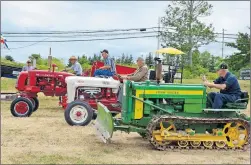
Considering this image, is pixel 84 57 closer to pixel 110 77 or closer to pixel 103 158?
pixel 110 77

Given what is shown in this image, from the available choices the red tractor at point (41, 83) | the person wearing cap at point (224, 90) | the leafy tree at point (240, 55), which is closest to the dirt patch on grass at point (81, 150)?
the person wearing cap at point (224, 90)

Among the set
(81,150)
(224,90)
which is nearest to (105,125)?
(81,150)

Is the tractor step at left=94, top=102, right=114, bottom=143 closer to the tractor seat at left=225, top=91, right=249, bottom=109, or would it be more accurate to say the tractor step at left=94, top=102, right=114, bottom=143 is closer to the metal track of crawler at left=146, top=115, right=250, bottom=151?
the metal track of crawler at left=146, top=115, right=250, bottom=151

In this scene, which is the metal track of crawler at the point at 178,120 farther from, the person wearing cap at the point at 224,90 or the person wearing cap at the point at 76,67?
the person wearing cap at the point at 76,67

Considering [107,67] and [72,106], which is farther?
[107,67]

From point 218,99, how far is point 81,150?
255 cm

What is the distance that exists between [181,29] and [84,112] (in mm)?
32941

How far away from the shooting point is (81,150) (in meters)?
7.50

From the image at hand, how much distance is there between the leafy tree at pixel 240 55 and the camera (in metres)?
34.0

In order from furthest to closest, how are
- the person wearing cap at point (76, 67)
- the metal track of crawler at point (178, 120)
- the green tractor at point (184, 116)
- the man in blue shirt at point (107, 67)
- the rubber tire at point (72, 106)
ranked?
the person wearing cap at point (76, 67) → the man in blue shirt at point (107, 67) → the rubber tire at point (72, 106) → the green tractor at point (184, 116) → the metal track of crawler at point (178, 120)

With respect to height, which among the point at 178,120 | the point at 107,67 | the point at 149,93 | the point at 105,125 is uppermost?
the point at 107,67

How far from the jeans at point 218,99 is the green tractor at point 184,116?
9 centimetres

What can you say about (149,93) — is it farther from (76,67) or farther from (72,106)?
(76,67)

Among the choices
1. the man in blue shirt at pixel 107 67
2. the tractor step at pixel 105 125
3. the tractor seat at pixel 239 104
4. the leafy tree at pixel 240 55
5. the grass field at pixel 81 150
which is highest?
the leafy tree at pixel 240 55
